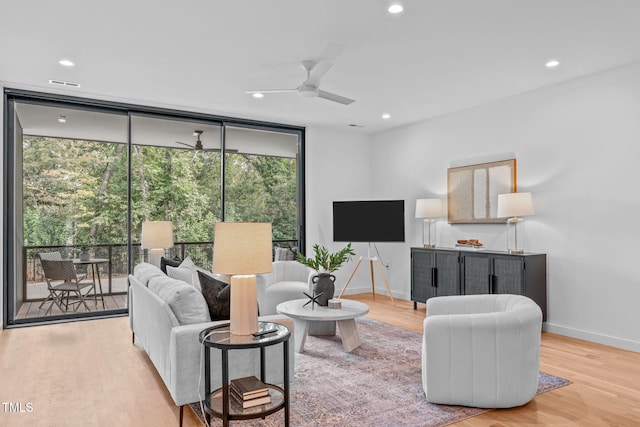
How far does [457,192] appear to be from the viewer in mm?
5957

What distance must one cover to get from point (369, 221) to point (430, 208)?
39.8 inches

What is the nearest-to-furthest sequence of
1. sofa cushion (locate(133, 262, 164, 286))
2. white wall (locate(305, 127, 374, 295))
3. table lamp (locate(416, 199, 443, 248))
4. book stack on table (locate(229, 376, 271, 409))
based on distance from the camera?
book stack on table (locate(229, 376, 271, 409)), sofa cushion (locate(133, 262, 164, 286)), table lamp (locate(416, 199, 443, 248)), white wall (locate(305, 127, 374, 295))

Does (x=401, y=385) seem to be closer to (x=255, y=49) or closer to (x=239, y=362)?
(x=239, y=362)

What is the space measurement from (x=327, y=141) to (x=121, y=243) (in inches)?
137

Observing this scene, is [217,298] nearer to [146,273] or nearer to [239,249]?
[239,249]

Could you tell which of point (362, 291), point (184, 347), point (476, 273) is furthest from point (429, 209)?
point (184, 347)

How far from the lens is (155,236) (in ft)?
15.9

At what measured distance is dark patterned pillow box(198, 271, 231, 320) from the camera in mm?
2941

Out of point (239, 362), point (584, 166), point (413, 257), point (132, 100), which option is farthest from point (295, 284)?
point (584, 166)

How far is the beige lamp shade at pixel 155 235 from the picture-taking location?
15.8ft

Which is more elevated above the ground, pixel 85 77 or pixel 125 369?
pixel 85 77

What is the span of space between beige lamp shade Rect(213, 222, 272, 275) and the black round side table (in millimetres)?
364

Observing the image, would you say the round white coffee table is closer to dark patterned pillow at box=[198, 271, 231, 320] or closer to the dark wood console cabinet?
dark patterned pillow at box=[198, 271, 231, 320]

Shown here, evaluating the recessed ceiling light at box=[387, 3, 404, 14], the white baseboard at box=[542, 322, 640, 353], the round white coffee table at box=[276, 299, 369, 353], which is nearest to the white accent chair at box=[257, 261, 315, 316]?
the round white coffee table at box=[276, 299, 369, 353]
